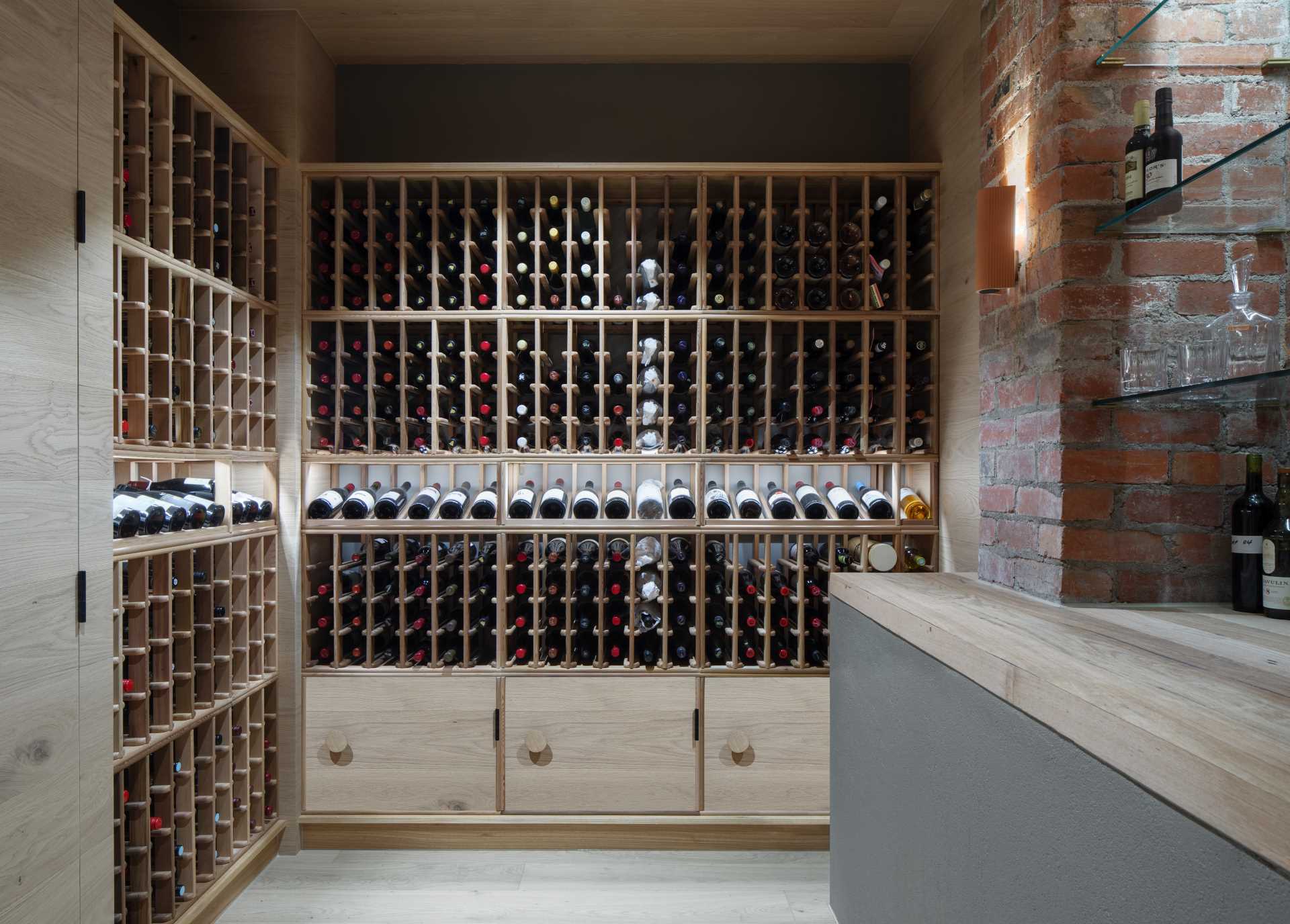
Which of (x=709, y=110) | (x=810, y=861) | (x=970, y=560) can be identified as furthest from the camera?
(x=709, y=110)

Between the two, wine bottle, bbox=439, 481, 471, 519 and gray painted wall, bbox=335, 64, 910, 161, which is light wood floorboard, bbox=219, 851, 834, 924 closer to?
wine bottle, bbox=439, 481, 471, 519

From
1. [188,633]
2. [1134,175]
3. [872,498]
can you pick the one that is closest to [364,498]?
[188,633]

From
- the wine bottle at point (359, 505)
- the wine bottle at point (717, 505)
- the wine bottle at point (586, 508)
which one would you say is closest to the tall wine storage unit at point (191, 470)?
the wine bottle at point (359, 505)

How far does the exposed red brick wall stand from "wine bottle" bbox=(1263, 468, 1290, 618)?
0.11 metres

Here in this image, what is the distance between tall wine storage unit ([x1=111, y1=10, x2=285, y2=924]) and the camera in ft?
5.29

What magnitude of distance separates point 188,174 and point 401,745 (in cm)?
172

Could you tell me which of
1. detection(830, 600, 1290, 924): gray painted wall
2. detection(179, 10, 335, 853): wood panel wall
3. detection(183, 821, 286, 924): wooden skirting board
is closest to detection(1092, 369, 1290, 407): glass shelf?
detection(830, 600, 1290, 924): gray painted wall

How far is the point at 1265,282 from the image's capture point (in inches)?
44.8

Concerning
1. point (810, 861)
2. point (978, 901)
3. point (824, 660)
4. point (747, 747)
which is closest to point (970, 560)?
point (824, 660)

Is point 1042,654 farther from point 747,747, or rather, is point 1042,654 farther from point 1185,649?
point 747,747

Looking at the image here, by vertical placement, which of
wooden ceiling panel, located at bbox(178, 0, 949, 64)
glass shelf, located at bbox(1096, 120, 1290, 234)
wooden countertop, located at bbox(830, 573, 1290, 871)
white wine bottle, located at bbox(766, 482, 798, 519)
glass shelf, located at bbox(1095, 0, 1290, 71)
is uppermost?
wooden ceiling panel, located at bbox(178, 0, 949, 64)

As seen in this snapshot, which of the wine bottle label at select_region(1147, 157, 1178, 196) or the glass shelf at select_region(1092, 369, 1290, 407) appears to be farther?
the wine bottle label at select_region(1147, 157, 1178, 196)

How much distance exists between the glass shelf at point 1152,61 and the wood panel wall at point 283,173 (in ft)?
7.10

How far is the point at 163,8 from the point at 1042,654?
2.90 m
